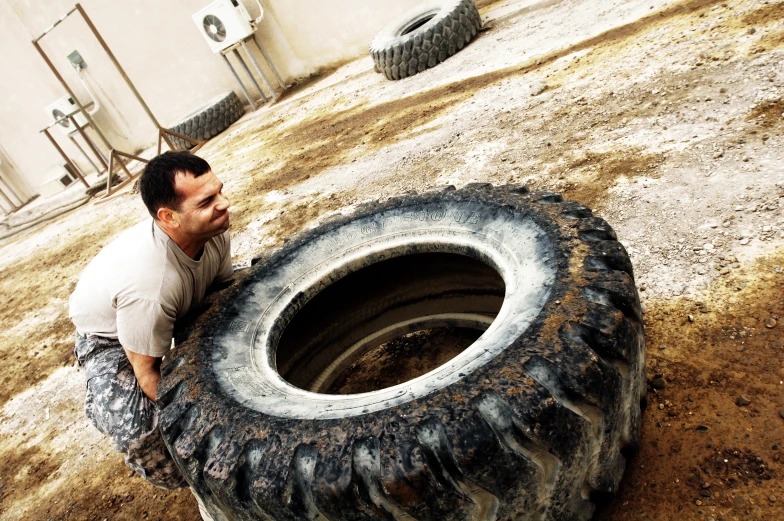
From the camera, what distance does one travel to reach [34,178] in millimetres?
13789

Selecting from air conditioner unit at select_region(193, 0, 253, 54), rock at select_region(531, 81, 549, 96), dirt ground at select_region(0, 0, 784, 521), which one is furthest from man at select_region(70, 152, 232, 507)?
air conditioner unit at select_region(193, 0, 253, 54)

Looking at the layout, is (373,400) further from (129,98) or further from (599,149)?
(129,98)

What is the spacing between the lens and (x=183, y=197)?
179 cm

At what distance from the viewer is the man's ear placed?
179 cm

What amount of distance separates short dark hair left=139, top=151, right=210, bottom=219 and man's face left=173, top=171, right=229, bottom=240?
0.7 inches

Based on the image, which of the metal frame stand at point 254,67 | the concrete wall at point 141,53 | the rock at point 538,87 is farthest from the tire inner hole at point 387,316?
the metal frame stand at point 254,67

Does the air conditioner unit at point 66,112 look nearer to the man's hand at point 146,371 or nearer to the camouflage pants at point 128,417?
the camouflage pants at point 128,417

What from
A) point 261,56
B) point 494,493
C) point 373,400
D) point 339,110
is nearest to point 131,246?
point 373,400

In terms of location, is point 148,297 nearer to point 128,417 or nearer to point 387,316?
point 128,417

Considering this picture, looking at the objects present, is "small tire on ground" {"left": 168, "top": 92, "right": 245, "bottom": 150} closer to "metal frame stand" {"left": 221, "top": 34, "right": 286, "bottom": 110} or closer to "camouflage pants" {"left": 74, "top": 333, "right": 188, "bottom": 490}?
"metal frame stand" {"left": 221, "top": 34, "right": 286, "bottom": 110}

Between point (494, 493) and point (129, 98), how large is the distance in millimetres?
12617

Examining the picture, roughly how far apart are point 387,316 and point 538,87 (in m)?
3.05

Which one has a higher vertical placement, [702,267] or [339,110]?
[339,110]

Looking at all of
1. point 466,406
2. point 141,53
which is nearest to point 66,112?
point 141,53
